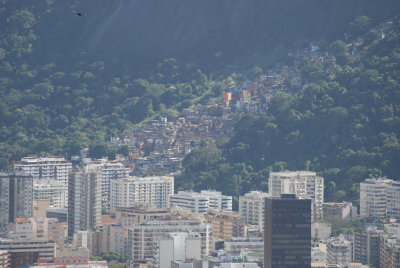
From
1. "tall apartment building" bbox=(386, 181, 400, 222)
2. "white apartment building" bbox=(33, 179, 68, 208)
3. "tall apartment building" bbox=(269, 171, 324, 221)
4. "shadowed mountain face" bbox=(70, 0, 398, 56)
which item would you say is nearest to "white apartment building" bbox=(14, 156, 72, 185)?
"white apartment building" bbox=(33, 179, 68, 208)

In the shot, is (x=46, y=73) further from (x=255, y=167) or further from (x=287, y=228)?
(x=287, y=228)

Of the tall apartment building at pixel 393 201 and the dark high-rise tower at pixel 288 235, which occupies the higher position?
the tall apartment building at pixel 393 201

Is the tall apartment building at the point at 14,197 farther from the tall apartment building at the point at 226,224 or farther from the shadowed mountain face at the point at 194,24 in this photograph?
the shadowed mountain face at the point at 194,24

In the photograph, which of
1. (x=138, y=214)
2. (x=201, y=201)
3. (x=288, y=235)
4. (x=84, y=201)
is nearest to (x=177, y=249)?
(x=288, y=235)

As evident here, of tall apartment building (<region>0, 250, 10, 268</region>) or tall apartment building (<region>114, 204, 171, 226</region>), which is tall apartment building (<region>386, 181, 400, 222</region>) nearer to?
tall apartment building (<region>114, 204, 171, 226</region>)

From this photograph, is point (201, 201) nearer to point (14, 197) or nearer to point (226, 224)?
point (226, 224)

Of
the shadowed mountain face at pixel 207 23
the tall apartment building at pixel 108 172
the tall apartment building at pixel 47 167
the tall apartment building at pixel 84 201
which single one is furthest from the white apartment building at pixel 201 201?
the shadowed mountain face at pixel 207 23
